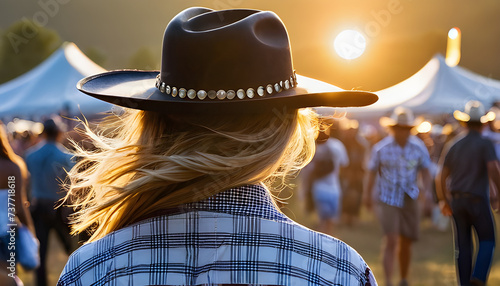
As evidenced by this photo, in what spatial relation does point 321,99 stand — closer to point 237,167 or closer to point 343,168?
point 237,167

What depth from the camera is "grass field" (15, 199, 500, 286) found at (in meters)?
6.29

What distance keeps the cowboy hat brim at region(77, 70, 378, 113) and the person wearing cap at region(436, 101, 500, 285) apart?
4.39 m

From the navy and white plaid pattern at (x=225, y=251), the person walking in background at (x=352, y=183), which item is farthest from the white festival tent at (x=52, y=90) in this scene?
the navy and white plaid pattern at (x=225, y=251)

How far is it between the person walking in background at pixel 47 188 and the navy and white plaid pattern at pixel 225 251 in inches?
186

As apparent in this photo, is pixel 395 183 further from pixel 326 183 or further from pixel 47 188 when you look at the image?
pixel 47 188

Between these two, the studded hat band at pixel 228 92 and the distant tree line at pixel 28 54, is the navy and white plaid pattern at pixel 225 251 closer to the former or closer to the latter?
the studded hat band at pixel 228 92

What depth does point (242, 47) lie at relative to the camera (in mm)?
1313

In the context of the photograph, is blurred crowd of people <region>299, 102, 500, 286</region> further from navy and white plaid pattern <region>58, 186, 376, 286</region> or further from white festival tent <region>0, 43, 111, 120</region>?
white festival tent <region>0, 43, 111, 120</region>

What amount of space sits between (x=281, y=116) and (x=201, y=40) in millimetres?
266

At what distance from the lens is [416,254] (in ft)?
25.4

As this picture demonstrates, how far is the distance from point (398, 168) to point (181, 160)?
16.6 feet

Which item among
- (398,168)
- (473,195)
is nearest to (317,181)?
(398,168)

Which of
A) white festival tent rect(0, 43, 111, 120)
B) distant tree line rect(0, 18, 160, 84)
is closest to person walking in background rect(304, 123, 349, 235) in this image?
white festival tent rect(0, 43, 111, 120)

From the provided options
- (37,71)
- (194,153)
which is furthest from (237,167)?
(37,71)
